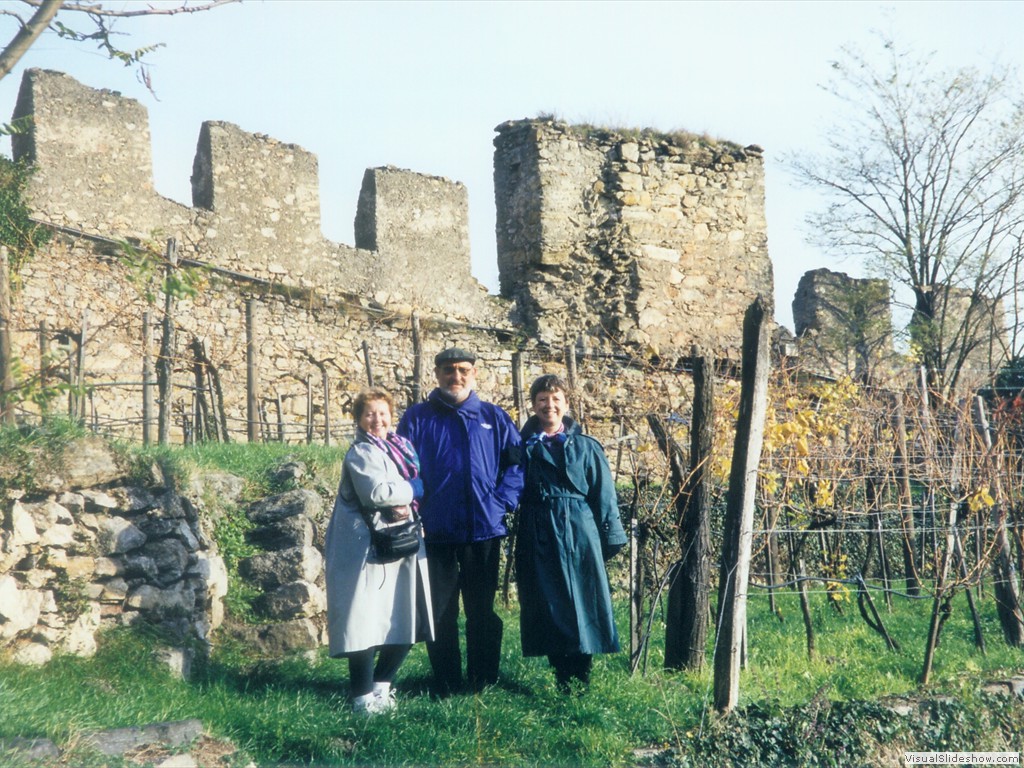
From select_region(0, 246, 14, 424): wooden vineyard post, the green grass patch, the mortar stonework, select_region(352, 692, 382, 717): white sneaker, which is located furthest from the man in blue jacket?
the mortar stonework

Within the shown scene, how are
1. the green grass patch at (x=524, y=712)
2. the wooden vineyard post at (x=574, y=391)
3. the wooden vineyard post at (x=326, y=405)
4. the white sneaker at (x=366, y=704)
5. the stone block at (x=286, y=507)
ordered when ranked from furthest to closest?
the wooden vineyard post at (x=326, y=405)
the wooden vineyard post at (x=574, y=391)
the stone block at (x=286, y=507)
the white sneaker at (x=366, y=704)
the green grass patch at (x=524, y=712)

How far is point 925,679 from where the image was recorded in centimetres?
612

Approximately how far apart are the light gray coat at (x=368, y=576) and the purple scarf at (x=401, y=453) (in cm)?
3

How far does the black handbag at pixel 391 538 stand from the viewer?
494 centimetres

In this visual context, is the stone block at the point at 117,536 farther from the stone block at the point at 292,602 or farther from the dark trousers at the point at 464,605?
the dark trousers at the point at 464,605

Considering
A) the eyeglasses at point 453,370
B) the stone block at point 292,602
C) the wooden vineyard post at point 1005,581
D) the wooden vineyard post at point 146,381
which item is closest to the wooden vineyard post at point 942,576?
the wooden vineyard post at point 1005,581

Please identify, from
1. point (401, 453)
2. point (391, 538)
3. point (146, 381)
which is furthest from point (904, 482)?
point (146, 381)

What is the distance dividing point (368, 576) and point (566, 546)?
914 millimetres

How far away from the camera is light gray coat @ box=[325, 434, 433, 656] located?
194 inches

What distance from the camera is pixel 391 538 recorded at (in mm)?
4938

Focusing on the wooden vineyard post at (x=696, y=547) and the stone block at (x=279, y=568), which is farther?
the stone block at (x=279, y=568)

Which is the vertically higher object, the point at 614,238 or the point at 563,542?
the point at 614,238

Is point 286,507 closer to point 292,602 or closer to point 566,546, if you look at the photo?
point 292,602

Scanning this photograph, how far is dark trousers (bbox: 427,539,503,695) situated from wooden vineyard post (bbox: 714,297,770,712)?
1036 millimetres
